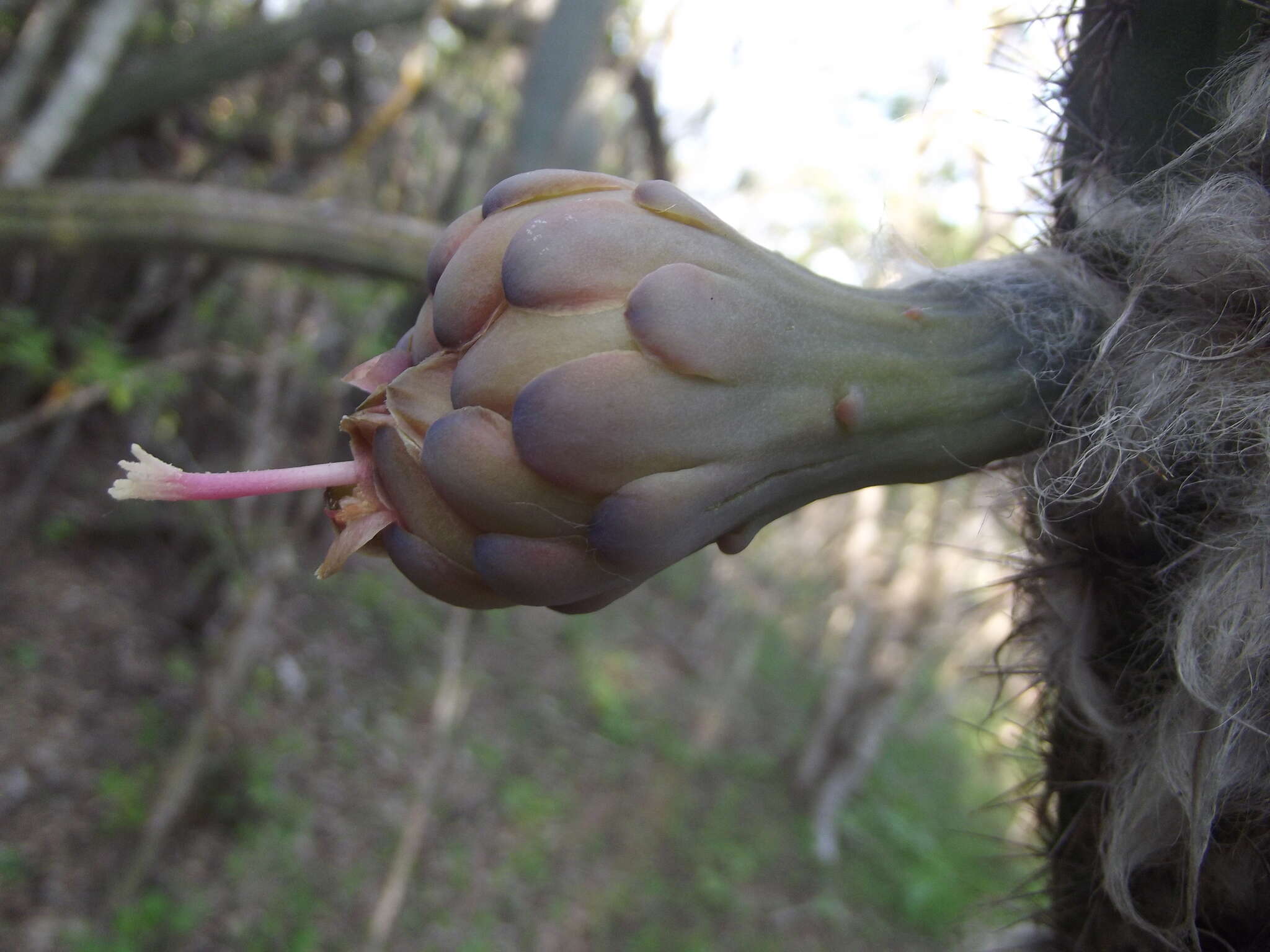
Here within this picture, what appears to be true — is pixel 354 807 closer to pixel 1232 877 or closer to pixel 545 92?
pixel 545 92

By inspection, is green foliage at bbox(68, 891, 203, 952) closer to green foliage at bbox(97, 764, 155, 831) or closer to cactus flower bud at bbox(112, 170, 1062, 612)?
green foliage at bbox(97, 764, 155, 831)

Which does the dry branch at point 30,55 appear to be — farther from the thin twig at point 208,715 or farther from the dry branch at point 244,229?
the thin twig at point 208,715

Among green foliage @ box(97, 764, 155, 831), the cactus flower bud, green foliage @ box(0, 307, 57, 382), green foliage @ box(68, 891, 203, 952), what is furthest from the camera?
green foliage @ box(97, 764, 155, 831)

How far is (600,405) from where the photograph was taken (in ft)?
1.54

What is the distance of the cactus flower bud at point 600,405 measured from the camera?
480 millimetres

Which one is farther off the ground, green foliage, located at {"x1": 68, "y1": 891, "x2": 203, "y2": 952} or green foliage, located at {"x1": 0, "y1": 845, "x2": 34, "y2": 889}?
green foliage, located at {"x1": 0, "y1": 845, "x2": 34, "y2": 889}

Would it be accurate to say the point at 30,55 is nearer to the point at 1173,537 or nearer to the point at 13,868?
the point at 13,868

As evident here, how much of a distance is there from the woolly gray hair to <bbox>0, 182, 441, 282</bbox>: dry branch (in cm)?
177

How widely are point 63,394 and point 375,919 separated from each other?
239 cm

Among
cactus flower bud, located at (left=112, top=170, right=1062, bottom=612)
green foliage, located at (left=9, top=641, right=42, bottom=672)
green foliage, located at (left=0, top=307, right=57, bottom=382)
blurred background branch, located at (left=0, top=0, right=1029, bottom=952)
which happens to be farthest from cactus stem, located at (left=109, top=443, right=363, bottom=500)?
green foliage, located at (left=9, top=641, right=42, bottom=672)

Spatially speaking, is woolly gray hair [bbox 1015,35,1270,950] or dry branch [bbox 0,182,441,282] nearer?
woolly gray hair [bbox 1015,35,1270,950]

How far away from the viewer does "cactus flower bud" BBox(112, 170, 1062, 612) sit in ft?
1.58

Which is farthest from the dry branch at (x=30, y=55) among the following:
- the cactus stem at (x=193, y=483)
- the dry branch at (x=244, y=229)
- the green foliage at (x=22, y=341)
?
the cactus stem at (x=193, y=483)

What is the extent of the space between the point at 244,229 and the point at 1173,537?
7.03 feet
